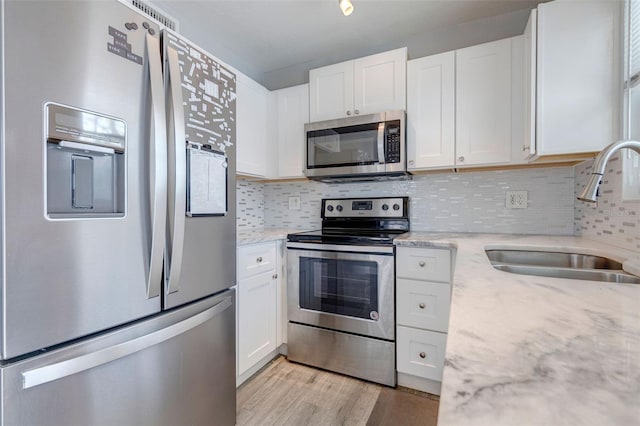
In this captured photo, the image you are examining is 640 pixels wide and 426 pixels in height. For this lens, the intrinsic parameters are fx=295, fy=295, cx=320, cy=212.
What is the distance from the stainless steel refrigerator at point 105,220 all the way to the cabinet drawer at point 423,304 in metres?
1.09

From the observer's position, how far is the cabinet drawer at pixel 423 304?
1.73 m

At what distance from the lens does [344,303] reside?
6.37 feet

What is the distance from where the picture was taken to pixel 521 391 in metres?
0.32

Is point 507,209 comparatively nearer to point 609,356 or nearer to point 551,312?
point 551,312

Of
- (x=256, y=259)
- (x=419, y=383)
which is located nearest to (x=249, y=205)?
(x=256, y=259)

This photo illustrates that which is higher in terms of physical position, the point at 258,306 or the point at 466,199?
the point at 466,199

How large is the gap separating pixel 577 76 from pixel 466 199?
0.93 m

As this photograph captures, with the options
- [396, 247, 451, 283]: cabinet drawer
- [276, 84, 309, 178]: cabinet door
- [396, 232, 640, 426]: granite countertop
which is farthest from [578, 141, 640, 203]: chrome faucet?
[276, 84, 309, 178]: cabinet door

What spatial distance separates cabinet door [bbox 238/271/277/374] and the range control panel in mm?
779

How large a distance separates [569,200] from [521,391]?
7.09 ft

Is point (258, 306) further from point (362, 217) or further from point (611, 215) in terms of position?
point (611, 215)

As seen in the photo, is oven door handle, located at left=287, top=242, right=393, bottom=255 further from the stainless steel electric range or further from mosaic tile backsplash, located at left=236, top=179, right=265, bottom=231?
mosaic tile backsplash, located at left=236, top=179, right=265, bottom=231

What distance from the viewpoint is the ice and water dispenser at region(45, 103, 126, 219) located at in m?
0.80

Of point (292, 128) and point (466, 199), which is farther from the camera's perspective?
point (292, 128)
